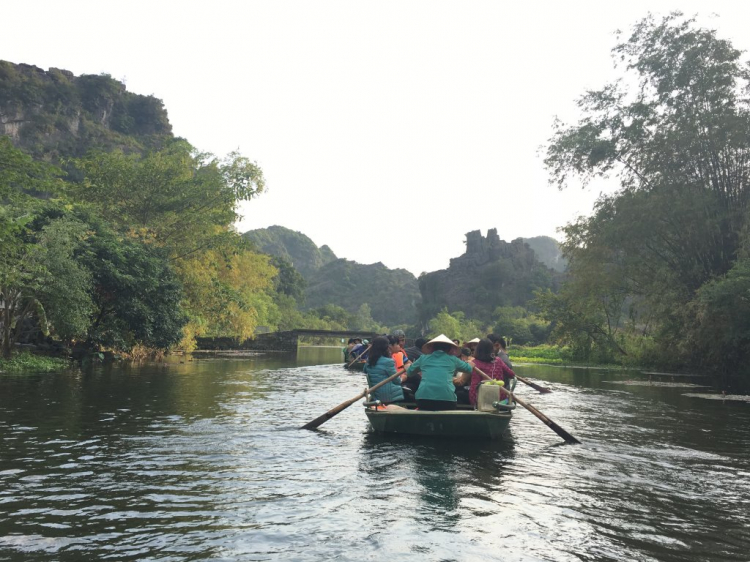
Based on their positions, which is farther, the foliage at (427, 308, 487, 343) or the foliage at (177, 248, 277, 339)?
the foliage at (427, 308, 487, 343)

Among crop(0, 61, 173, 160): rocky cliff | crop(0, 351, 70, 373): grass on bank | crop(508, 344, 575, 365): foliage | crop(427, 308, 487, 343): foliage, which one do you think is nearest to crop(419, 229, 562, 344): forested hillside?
crop(427, 308, 487, 343): foliage

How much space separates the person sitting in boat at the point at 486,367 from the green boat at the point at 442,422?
108 cm

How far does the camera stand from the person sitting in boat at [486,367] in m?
11.6

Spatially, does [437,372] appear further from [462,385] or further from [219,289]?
[219,289]

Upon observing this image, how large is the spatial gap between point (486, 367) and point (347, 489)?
5.21 m

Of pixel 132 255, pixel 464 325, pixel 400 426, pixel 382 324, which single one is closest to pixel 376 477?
pixel 400 426

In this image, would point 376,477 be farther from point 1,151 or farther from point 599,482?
point 1,151

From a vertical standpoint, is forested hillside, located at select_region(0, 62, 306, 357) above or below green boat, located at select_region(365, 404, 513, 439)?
above

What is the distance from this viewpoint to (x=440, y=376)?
35.2ft

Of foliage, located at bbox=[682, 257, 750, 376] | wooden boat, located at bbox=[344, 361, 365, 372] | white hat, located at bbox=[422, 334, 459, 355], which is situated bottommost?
wooden boat, located at bbox=[344, 361, 365, 372]

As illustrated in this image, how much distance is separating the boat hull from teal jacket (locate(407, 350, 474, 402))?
0.52m

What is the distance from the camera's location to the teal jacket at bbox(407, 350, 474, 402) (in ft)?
35.2

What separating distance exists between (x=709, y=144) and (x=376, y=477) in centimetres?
3024

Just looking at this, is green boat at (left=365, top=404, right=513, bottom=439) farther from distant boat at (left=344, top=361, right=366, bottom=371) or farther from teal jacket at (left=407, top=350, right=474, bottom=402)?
distant boat at (left=344, top=361, right=366, bottom=371)
